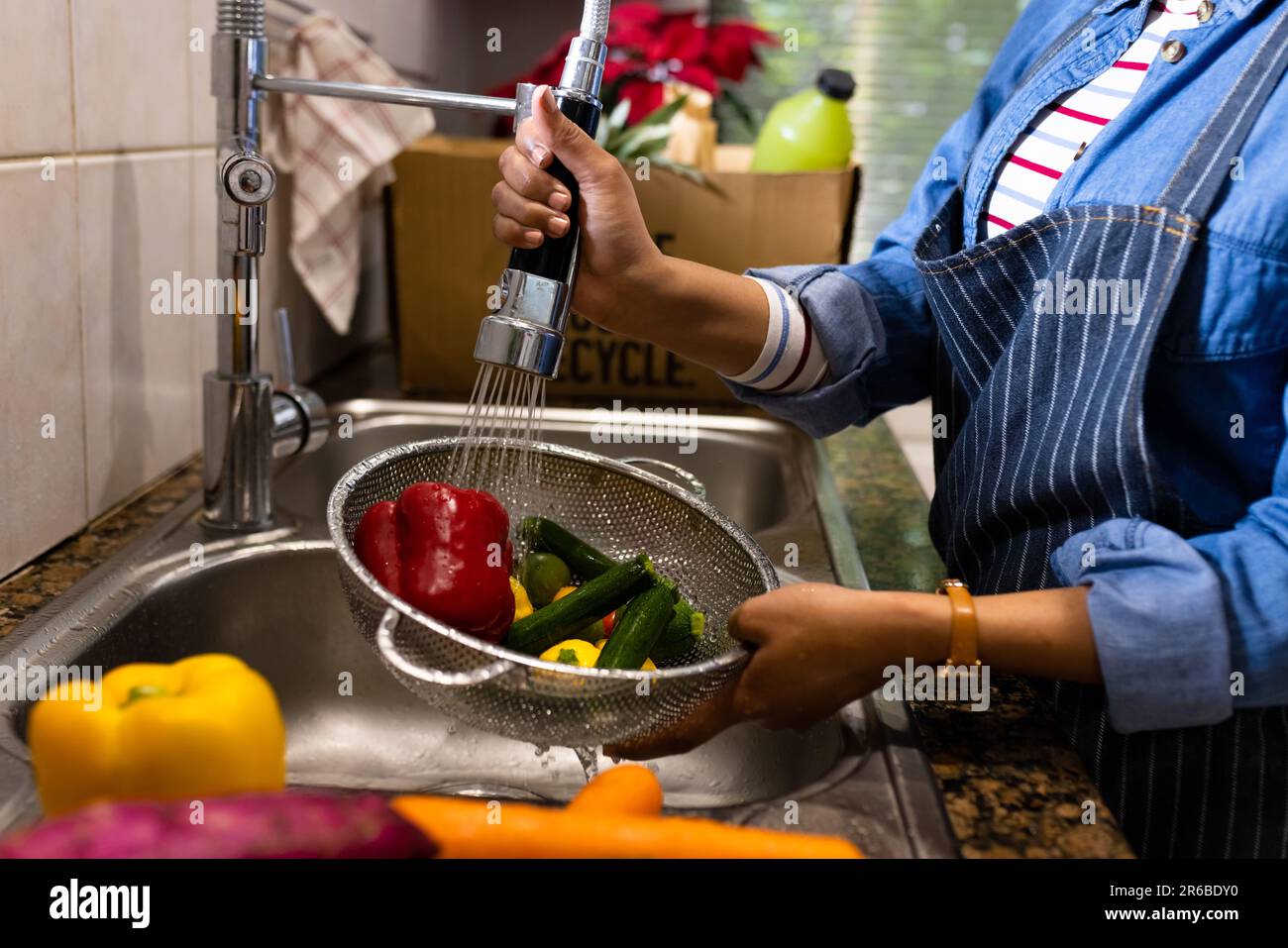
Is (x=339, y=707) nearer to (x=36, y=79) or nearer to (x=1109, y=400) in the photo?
(x=36, y=79)

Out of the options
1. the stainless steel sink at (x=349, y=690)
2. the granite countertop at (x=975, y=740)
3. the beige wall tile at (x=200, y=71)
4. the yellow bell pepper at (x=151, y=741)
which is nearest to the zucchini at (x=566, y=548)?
the stainless steel sink at (x=349, y=690)

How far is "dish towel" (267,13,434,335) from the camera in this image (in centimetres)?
125

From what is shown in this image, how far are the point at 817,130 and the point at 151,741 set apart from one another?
3.69ft

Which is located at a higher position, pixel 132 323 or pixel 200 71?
pixel 200 71

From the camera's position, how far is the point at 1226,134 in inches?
26.1

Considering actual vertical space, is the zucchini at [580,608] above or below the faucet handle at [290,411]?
below

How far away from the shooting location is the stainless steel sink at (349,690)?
65cm

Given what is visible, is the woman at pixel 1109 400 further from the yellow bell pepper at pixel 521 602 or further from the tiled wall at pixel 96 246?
the tiled wall at pixel 96 246

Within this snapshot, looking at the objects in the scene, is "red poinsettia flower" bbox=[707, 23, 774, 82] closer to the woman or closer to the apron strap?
the woman

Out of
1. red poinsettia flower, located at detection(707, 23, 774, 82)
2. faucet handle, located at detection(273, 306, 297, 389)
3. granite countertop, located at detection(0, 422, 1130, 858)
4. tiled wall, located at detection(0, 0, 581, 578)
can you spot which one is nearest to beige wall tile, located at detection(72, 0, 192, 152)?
tiled wall, located at detection(0, 0, 581, 578)

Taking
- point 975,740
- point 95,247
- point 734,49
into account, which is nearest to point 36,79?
point 95,247

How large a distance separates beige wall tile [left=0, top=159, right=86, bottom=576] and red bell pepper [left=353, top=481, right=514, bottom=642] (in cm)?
27
